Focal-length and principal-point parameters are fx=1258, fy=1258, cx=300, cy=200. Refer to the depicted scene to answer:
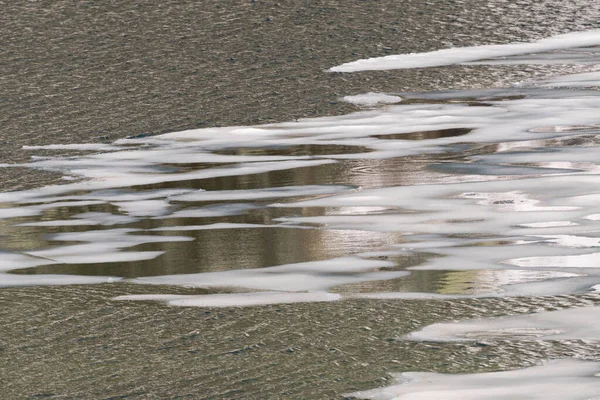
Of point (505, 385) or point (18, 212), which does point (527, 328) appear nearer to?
point (505, 385)

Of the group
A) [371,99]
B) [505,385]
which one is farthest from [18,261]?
[371,99]

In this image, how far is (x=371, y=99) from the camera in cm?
815

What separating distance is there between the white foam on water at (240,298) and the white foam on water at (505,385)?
791 millimetres

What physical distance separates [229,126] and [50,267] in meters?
3.15

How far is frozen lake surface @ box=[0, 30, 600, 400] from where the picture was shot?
151 inches

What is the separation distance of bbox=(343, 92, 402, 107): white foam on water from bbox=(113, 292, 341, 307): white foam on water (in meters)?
4.24

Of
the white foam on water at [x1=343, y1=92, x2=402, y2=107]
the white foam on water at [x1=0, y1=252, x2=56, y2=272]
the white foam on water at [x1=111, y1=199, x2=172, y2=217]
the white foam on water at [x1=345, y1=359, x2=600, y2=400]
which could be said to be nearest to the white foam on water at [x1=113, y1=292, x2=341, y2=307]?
the white foam on water at [x1=0, y1=252, x2=56, y2=272]

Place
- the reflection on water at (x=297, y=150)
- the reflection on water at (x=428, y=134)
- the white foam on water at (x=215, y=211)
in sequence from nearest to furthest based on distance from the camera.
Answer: the white foam on water at (x=215, y=211) → the reflection on water at (x=297, y=150) → the reflection on water at (x=428, y=134)

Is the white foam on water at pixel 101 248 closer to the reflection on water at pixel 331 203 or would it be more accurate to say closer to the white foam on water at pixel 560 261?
the reflection on water at pixel 331 203

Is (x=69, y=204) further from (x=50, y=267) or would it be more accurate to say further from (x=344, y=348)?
(x=344, y=348)

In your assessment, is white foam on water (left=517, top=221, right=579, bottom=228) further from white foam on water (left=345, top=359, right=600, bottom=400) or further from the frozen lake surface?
white foam on water (left=345, top=359, right=600, bottom=400)

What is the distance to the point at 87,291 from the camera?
13.1ft

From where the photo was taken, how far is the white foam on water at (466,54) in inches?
358

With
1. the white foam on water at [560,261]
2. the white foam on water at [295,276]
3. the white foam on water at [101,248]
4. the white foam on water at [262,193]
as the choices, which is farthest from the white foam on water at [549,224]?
the white foam on water at [101,248]
